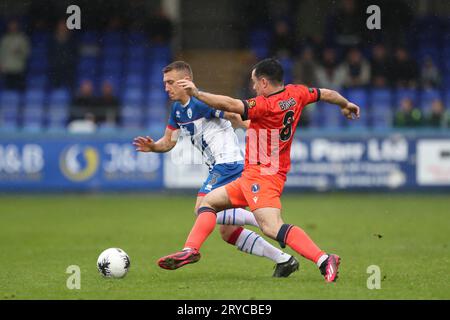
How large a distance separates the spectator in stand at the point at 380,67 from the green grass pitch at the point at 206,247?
133 inches

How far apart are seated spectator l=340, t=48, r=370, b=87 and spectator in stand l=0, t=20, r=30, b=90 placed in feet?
24.3

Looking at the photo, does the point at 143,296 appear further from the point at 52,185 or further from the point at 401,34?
the point at 401,34

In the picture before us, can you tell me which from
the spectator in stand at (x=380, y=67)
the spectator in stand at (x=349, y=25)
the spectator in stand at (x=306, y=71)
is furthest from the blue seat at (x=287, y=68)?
A: the spectator in stand at (x=380, y=67)

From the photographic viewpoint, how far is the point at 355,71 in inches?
795

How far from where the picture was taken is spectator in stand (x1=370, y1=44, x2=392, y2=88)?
66.6ft

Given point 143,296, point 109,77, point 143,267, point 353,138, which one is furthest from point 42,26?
point 143,296

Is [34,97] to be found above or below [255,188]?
above

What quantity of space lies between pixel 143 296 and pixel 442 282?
2.53 metres

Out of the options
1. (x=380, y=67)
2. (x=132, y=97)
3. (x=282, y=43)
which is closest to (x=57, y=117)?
(x=132, y=97)

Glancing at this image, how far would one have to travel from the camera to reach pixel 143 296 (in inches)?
273

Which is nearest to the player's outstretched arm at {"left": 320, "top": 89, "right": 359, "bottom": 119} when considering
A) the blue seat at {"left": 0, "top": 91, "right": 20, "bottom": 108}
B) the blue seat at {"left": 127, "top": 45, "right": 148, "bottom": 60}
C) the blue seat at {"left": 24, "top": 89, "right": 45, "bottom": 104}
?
the blue seat at {"left": 24, "top": 89, "right": 45, "bottom": 104}

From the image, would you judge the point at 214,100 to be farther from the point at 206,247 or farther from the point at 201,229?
Answer: the point at 206,247

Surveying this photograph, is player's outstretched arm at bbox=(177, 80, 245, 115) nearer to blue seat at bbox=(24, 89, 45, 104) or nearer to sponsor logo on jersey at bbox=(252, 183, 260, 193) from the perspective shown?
sponsor logo on jersey at bbox=(252, 183, 260, 193)

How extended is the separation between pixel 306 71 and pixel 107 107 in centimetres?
430
